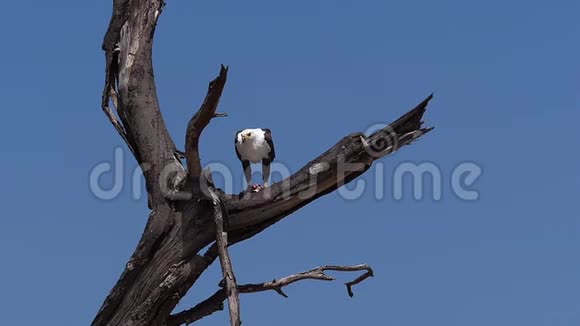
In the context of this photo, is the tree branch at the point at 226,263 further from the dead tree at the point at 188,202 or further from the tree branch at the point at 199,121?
the tree branch at the point at 199,121

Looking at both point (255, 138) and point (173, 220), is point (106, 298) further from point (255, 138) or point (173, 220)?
point (255, 138)

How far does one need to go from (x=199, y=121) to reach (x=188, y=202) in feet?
4.54

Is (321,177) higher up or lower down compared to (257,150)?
lower down

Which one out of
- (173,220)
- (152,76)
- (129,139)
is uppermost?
(152,76)

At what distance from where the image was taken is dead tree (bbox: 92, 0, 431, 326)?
836 cm

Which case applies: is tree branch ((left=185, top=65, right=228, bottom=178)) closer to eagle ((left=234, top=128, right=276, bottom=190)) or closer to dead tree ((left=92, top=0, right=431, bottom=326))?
dead tree ((left=92, top=0, right=431, bottom=326))

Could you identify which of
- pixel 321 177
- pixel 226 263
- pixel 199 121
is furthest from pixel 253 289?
pixel 199 121

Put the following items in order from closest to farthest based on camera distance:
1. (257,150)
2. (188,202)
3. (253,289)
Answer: (188,202) → (253,289) → (257,150)

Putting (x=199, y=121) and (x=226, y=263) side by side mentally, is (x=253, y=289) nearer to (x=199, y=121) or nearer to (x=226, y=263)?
(x=226, y=263)

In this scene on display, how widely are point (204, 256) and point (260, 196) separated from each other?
775mm

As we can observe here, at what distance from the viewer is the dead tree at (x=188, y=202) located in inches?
329

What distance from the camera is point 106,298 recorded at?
936 cm

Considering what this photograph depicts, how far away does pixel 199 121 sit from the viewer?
7.87 meters

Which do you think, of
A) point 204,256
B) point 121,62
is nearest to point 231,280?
point 204,256
